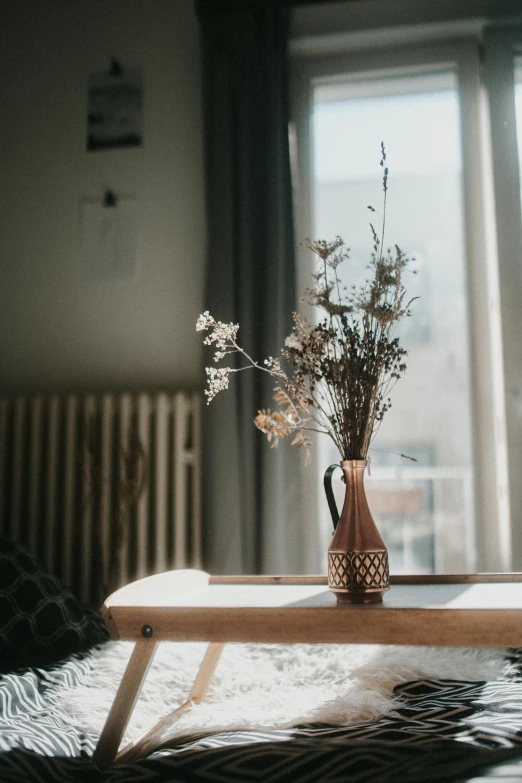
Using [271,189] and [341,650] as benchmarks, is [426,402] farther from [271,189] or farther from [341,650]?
[341,650]

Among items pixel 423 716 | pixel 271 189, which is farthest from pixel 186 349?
pixel 423 716

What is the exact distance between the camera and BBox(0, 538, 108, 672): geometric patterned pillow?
176 centimetres

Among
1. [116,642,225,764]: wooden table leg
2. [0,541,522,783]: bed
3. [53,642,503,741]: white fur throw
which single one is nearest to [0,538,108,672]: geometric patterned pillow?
[53,642,503,741]: white fur throw

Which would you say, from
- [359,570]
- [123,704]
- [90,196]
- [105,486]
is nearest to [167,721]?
[123,704]

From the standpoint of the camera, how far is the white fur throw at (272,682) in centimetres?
126

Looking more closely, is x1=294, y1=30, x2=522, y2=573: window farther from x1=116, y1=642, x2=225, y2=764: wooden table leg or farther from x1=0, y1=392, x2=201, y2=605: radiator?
x1=116, y1=642, x2=225, y2=764: wooden table leg

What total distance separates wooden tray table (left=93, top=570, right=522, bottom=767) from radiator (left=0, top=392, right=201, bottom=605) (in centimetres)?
111

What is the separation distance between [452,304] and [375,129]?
691mm

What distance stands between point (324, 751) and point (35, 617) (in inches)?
40.7

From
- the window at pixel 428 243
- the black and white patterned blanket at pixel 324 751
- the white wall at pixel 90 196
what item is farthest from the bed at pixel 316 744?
the white wall at pixel 90 196

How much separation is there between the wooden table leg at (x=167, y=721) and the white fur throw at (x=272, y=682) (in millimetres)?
21

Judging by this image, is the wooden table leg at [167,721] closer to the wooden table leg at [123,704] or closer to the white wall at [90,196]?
the wooden table leg at [123,704]

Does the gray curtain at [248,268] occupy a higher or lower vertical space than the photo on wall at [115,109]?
lower

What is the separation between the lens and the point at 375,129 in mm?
2668
